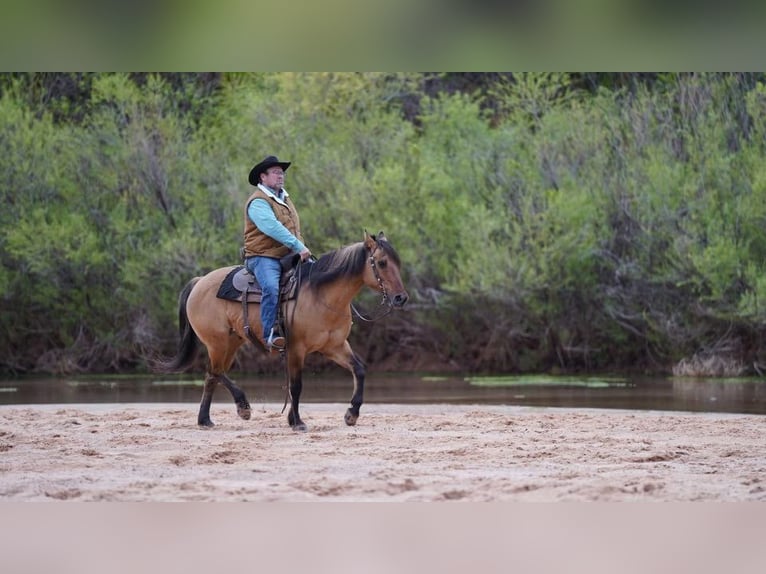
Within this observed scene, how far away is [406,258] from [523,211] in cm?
276

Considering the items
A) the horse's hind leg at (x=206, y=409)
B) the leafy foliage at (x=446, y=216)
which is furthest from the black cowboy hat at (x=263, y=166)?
the leafy foliage at (x=446, y=216)

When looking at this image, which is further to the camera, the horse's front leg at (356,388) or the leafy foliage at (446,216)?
the leafy foliage at (446,216)

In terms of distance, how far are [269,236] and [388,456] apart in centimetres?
276

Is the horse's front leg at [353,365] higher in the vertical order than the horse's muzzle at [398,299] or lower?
lower

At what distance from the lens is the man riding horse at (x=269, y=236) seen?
10688 millimetres

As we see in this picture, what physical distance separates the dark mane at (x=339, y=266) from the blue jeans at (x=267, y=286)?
338mm

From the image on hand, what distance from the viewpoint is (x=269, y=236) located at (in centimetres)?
1079

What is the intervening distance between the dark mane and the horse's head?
0.39 feet

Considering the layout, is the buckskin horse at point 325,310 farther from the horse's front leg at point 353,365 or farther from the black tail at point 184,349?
the black tail at point 184,349

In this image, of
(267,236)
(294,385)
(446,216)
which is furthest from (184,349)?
(446,216)

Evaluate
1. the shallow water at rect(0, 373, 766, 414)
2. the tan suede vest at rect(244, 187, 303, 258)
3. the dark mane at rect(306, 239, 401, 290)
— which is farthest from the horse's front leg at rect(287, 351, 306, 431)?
the shallow water at rect(0, 373, 766, 414)

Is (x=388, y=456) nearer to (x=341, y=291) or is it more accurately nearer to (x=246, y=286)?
(x=341, y=291)

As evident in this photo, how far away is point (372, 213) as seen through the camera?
2527 cm

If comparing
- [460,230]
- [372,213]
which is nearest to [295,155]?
[372,213]
